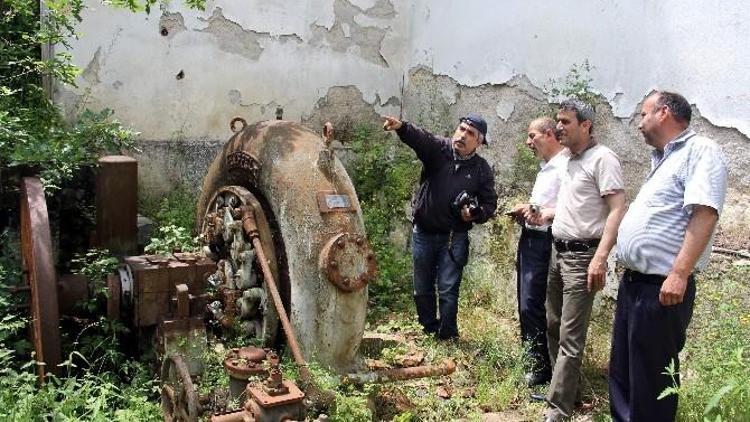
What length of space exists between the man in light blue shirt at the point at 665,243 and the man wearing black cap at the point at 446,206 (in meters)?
1.58

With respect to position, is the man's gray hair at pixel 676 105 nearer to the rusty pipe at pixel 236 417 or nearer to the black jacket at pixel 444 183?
the black jacket at pixel 444 183

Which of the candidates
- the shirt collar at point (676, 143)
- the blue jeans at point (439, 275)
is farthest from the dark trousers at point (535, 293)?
the shirt collar at point (676, 143)

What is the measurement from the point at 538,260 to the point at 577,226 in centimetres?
60

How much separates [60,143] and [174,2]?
8.44 feet

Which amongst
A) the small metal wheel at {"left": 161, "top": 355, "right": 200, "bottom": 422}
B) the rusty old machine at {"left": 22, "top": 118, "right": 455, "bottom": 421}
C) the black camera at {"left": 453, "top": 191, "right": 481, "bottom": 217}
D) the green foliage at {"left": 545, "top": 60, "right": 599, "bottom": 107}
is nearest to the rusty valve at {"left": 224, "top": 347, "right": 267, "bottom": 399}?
the rusty old machine at {"left": 22, "top": 118, "right": 455, "bottom": 421}

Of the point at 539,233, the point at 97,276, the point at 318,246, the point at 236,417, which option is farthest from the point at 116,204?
the point at 539,233

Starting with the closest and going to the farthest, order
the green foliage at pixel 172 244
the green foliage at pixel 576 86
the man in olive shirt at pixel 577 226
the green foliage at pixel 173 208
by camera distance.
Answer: the man in olive shirt at pixel 577 226
the green foliage at pixel 172 244
the green foliage at pixel 576 86
the green foliage at pixel 173 208

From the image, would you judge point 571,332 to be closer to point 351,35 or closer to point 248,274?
point 248,274

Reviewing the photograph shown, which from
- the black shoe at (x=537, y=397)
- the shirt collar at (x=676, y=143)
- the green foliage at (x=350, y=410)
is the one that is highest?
the shirt collar at (x=676, y=143)

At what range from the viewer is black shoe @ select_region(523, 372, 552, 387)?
4512 mm

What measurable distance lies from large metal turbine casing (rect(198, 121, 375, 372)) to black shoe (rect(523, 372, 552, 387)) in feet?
4.15

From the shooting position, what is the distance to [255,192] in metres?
4.45

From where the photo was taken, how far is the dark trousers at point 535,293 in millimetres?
4531

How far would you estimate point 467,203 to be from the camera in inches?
191
